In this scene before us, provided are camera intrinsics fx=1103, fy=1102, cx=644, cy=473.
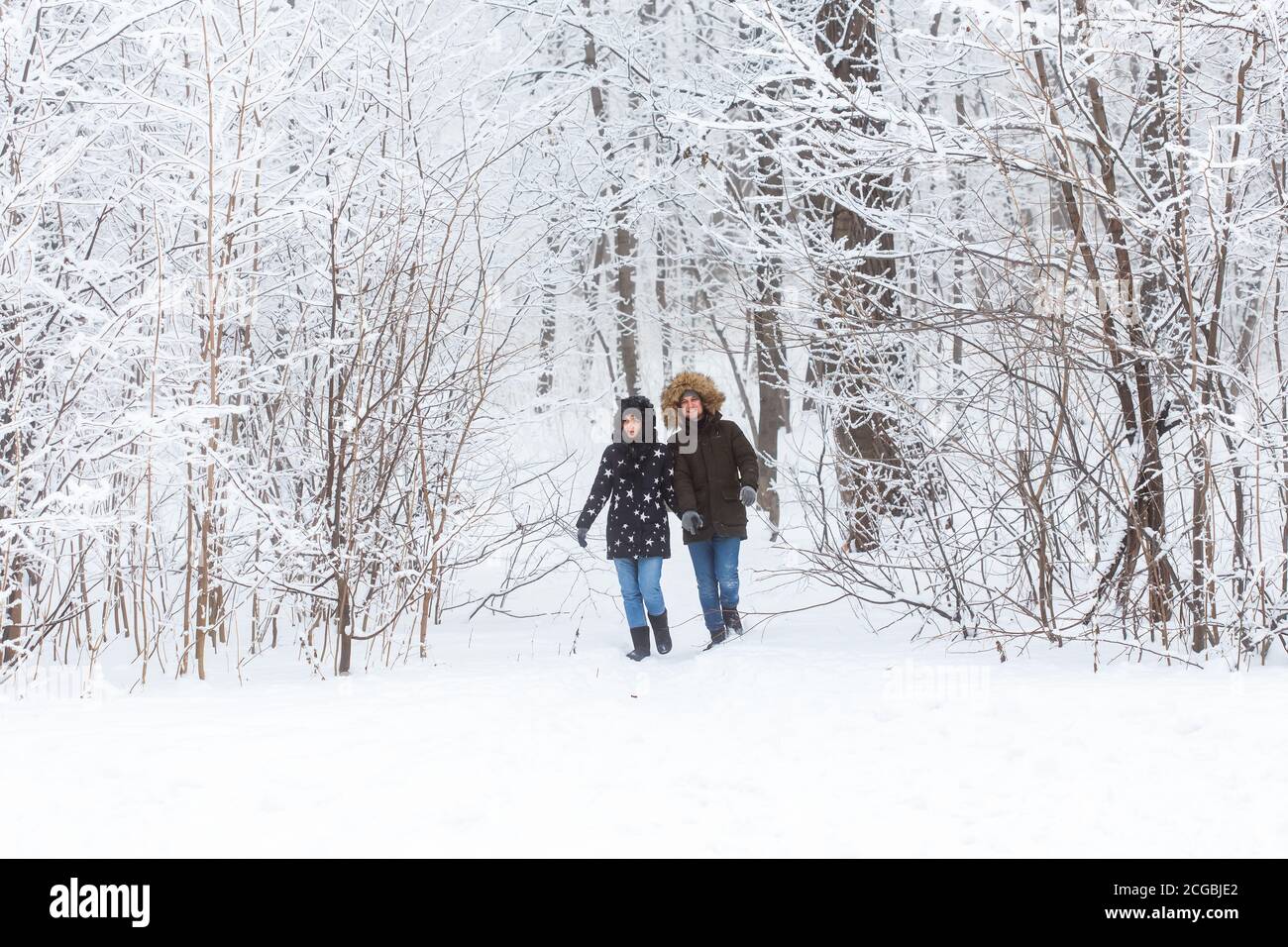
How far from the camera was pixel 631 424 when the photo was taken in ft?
21.4

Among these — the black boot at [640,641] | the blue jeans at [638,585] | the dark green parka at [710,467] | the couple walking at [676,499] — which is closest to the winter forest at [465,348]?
the black boot at [640,641]

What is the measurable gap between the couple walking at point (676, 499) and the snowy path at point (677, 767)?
3.74ft

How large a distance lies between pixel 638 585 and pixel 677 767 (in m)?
2.32

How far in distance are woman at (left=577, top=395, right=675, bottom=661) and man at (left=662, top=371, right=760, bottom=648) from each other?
145 mm

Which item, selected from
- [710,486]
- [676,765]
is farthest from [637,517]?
[676,765]

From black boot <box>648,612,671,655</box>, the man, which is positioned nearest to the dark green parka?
the man

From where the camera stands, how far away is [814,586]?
8516mm

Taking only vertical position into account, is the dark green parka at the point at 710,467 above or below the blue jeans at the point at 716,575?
above

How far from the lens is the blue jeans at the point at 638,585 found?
6469 mm

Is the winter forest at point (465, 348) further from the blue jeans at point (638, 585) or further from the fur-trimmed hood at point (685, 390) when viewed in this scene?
the fur-trimmed hood at point (685, 390)

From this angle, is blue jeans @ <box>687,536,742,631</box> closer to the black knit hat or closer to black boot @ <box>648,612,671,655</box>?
black boot @ <box>648,612,671,655</box>

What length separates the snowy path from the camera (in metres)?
3.47

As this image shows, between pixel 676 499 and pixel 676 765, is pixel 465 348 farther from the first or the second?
pixel 676 765

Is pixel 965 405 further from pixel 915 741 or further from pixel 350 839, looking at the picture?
pixel 350 839
